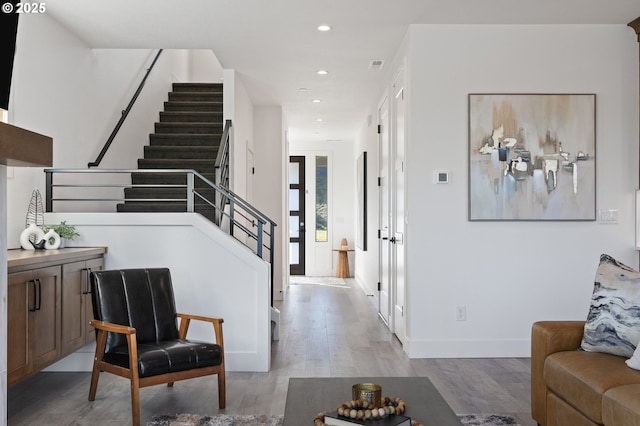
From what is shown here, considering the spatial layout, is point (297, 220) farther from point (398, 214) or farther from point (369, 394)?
point (369, 394)

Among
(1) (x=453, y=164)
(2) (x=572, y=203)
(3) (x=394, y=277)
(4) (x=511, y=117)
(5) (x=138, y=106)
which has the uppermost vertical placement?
(5) (x=138, y=106)

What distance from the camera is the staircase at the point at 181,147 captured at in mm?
6809

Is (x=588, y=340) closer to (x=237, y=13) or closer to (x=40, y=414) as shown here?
(x=40, y=414)

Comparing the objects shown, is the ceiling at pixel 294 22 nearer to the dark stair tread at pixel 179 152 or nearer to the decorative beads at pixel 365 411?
the dark stair tread at pixel 179 152

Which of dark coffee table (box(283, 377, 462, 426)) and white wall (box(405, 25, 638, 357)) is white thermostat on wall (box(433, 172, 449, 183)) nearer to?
white wall (box(405, 25, 638, 357))

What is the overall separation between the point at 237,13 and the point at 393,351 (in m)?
3.10

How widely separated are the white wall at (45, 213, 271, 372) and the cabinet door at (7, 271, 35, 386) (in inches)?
45.9

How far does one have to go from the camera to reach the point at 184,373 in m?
3.34

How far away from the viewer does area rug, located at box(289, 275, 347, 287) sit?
34.9 feet

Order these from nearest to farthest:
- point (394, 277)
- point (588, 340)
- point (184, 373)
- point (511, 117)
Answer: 1. point (588, 340)
2. point (184, 373)
3. point (511, 117)
4. point (394, 277)

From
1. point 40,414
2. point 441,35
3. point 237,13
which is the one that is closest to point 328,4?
point 237,13

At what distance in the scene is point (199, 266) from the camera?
4539 mm

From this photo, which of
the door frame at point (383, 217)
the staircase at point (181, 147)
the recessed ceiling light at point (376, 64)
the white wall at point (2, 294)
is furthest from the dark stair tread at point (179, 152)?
the white wall at point (2, 294)

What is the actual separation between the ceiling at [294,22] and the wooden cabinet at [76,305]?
6.62ft
